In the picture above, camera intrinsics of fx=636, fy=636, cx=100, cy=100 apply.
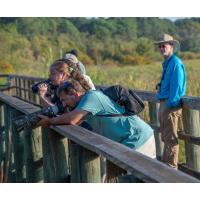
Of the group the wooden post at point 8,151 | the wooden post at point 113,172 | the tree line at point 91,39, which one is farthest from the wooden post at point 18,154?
the tree line at point 91,39

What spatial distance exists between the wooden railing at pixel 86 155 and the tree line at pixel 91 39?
24.4 meters

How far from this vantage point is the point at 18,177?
5.64 meters

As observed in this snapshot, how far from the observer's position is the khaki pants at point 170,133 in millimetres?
5238

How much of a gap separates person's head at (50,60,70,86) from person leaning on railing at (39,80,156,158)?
0.81 metres

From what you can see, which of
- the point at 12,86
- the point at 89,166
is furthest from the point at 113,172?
Result: the point at 12,86

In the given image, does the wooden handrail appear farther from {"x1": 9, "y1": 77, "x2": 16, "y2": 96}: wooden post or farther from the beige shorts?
{"x1": 9, "y1": 77, "x2": 16, "y2": 96}: wooden post

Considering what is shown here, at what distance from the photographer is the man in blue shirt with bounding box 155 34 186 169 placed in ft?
17.1

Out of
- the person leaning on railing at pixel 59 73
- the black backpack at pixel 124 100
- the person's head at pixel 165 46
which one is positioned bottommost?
the black backpack at pixel 124 100

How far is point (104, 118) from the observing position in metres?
3.71

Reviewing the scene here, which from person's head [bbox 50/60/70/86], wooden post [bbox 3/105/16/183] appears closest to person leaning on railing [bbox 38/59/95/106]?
person's head [bbox 50/60/70/86]

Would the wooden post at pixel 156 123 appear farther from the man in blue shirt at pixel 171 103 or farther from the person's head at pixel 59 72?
the person's head at pixel 59 72

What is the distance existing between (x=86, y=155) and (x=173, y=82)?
234 cm

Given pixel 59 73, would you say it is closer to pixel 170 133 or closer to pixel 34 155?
pixel 34 155
